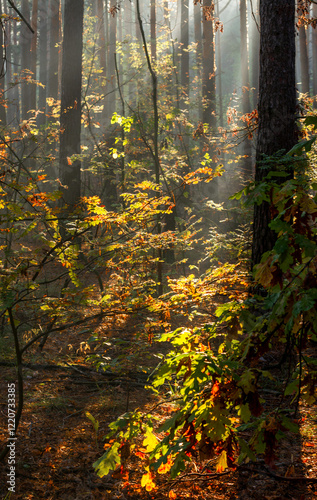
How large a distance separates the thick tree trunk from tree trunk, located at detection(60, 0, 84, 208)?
19.1ft

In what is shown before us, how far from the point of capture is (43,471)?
124 inches

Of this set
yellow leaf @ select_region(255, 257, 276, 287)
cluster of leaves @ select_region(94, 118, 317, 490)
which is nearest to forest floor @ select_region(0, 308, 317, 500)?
cluster of leaves @ select_region(94, 118, 317, 490)

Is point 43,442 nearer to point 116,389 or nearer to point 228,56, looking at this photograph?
point 116,389

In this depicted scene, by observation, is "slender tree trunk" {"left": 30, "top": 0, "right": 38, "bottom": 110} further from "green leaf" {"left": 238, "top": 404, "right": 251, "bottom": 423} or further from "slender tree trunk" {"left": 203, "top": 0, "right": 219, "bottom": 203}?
"green leaf" {"left": 238, "top": 404, "right": 251, "bottom": 423}

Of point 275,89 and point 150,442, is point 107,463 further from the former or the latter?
point 275,89

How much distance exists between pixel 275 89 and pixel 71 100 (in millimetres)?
6513

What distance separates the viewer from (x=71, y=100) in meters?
9.68

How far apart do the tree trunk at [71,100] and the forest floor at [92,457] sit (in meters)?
5.63

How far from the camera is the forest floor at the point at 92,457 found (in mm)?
2865

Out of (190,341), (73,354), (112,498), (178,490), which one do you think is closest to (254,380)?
(190,341)

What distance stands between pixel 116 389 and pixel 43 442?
1.33 metres

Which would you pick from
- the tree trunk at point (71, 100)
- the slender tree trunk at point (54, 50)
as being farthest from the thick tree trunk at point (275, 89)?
the slender tree trunk at point (54, 50)

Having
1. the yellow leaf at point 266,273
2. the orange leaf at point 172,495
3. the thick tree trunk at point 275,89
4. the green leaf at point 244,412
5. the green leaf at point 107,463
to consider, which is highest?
the thick tree trunk at point 275,89

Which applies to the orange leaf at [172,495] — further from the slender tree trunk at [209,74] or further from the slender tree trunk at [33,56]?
the slender tree trunk at [33,56]
